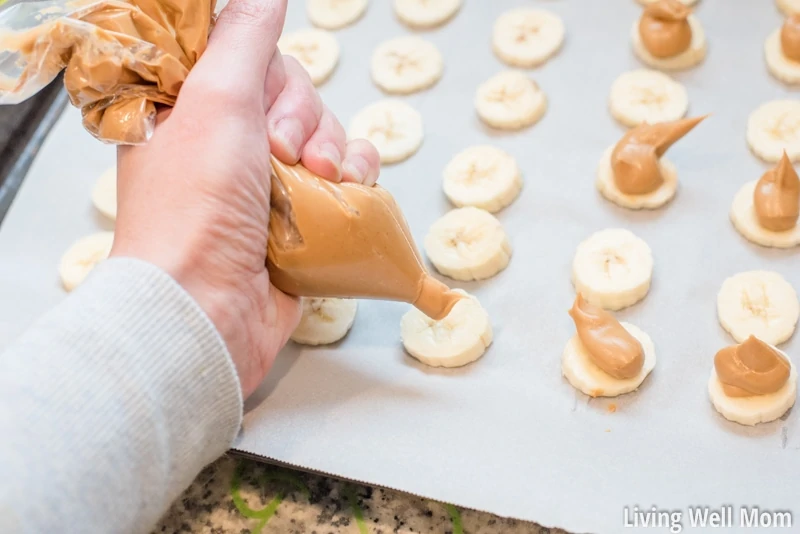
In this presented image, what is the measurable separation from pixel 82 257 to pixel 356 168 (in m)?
0.78

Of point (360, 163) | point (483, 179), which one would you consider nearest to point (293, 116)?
point (360, 163)

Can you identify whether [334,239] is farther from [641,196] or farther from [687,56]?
[687,56]

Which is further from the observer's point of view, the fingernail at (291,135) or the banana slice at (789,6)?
the banana slice at (789,6)

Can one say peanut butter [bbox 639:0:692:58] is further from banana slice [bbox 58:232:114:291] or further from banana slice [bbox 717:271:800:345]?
banana slice [bbox 58:232:114:291]

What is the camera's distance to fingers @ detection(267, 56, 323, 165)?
1.29 meters

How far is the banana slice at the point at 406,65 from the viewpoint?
1.99 meters

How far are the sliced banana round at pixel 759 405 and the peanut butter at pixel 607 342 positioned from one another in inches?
6.1

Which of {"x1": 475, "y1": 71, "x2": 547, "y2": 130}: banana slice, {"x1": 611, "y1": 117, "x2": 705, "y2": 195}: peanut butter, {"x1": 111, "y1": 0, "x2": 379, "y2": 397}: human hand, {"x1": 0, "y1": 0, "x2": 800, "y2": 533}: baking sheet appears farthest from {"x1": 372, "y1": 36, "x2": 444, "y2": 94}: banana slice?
{"x1": 111, "y1": 0, "x2": 379, "y2": 397}: human hand

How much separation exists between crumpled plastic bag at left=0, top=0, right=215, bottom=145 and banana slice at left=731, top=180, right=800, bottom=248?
3.56 ft

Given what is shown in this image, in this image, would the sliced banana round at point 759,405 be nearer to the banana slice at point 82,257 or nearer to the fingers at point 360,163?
the fingers at point 360,163

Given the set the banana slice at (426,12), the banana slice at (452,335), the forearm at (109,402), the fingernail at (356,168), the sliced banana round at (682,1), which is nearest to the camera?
the forearm at (109,402)

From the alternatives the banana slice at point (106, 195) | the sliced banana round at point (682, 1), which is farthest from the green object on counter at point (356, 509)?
the sliced banana round at point (682, 1)

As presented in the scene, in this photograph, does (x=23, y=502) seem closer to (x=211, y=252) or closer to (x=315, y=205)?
(x=211, y=252)

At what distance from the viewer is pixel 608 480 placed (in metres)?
→ 1.28
